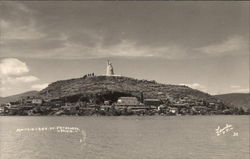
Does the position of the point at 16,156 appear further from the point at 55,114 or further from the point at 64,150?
the point at 55,114

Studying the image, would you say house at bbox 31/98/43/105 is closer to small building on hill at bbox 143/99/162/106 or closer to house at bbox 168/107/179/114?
small building on hill at bbox 143/99/162/106

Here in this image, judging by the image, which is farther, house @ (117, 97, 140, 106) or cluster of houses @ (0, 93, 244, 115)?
house @ (117, 97, 140, 106)

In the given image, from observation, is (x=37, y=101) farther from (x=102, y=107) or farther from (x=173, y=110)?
(x=173, y=110)

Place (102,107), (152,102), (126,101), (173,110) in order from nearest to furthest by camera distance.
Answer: (102,107)
(173,110)
(126,101)
(152,102)

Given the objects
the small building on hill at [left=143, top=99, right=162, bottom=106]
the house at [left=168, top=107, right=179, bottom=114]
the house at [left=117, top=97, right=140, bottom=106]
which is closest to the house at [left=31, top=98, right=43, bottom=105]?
the house at [left=117, top=97, right=140, bottom=106]

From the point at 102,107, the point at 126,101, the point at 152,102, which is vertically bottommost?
the point at 102,107

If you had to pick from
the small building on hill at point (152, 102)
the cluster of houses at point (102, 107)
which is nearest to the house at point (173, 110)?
the cluster of houses at point (102, 107)

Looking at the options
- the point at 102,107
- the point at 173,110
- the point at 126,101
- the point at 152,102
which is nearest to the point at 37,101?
the point at 102,107

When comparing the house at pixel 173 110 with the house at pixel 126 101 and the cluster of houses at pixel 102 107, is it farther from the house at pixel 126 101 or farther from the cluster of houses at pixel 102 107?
the house at pixel 126 101
